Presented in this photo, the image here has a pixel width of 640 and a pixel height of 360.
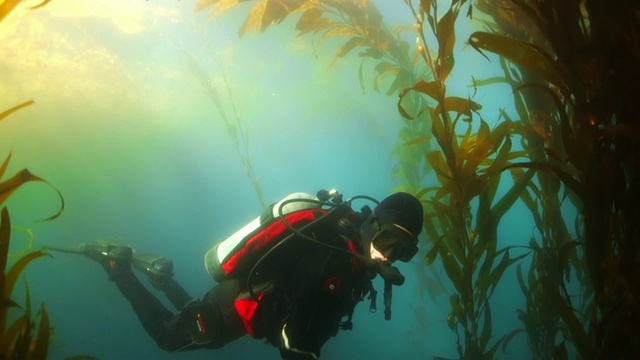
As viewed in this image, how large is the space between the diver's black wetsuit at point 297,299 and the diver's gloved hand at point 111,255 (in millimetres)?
1969

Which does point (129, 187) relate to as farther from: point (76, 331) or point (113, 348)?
point (113, 348)

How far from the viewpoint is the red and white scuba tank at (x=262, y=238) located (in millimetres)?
3029

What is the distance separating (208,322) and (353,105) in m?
25.1

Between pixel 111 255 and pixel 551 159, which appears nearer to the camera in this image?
pixel 551 159

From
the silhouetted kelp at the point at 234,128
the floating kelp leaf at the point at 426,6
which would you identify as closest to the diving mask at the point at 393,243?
the floating kelp leaf at the point at 426,6

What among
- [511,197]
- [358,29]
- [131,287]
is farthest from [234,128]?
[511,197]

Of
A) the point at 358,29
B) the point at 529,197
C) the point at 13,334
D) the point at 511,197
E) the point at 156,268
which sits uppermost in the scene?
the point at 358,29

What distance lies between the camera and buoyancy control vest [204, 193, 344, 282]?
3021 mm

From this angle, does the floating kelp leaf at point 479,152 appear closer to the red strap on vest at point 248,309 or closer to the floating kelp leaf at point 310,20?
the red strap on vest at point 248,309

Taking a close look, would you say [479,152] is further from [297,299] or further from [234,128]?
[234,128]

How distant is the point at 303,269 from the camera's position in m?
2.88

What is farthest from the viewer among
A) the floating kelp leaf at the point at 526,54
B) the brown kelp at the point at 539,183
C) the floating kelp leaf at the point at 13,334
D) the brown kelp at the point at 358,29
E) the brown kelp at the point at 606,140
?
the brown kelp at the point at 358,29

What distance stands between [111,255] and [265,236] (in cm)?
347

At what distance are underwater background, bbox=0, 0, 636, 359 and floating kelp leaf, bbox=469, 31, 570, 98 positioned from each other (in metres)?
Result: 0.10
